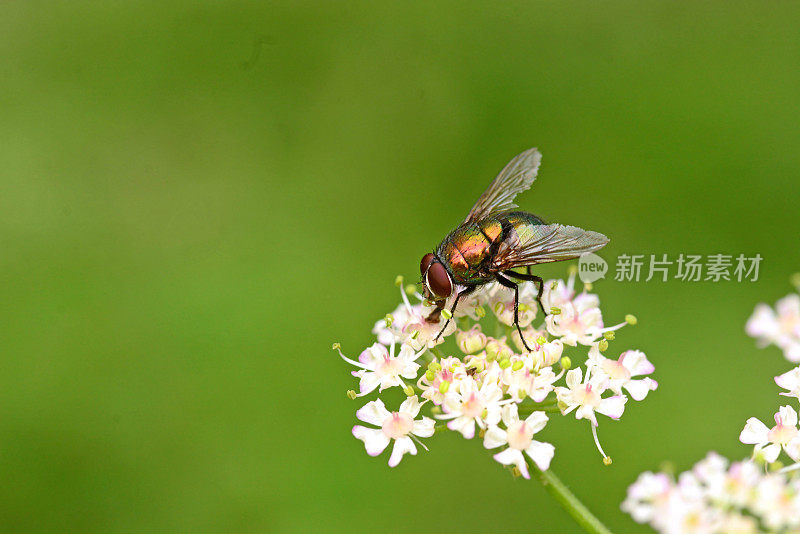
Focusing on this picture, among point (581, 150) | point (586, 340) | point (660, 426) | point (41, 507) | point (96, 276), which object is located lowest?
point (41, 507)

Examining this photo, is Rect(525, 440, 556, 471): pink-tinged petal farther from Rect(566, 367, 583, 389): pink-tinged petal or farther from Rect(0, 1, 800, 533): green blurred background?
Rect(0, 1, 800, 533): green blurred background

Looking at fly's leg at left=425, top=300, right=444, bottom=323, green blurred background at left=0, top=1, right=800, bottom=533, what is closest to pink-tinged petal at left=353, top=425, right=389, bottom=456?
fly's leg at left=425, top=300, right=444, bottom=323

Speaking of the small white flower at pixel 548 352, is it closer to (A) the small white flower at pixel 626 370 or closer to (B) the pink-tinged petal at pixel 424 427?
(A) the small white flower at pixel 626 370

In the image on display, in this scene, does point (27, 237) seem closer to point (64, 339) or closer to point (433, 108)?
point (64, 339)

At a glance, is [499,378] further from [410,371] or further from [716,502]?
[716,502]

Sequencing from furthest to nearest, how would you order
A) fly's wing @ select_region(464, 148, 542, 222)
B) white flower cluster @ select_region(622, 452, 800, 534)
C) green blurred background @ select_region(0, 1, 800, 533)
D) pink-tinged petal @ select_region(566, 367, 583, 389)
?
green blurred background @ select_region(0, 1, 800, 533) → fly's wing @ select_region(464, 148, 542, 222) → pink-tinged petal @ select_region(566, 367, 583, 389) → white flower cluster @ select_region(622, 452, 800, 534)

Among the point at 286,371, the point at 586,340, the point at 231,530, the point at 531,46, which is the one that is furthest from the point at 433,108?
the point at 586,340

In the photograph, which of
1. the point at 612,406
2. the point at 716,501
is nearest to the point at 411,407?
the point at 612,406
